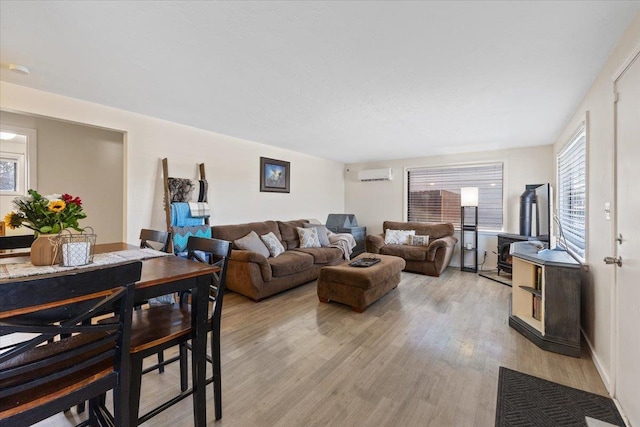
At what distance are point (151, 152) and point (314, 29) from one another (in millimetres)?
2720

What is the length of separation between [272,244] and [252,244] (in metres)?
0.38

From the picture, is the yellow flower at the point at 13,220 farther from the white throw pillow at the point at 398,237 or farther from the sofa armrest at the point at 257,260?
the white throw pillow at the point at 398,237

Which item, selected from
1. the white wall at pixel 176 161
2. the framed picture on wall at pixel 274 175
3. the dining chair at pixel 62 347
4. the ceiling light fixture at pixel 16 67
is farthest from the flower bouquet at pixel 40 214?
the framed picture on wall at pixel 274 175

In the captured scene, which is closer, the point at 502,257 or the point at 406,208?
the point at 502,257

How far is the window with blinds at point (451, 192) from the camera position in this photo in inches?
205

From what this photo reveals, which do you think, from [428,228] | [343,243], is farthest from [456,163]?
[343,243]

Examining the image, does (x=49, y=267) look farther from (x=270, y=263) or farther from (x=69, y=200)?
(x=270, y=263)

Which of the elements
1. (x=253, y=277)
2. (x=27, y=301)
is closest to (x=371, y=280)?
(x=253, y=277)

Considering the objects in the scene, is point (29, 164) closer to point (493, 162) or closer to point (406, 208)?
point (406, 208)

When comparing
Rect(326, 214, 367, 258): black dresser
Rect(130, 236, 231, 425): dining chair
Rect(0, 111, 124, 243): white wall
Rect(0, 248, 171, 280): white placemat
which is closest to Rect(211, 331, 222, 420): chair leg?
Rect(130, 236, 231, 425): dining chair

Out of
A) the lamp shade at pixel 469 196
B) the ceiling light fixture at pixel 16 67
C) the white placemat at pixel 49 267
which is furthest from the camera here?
the lamp shade at pixel 469 196

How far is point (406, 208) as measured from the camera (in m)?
6.11

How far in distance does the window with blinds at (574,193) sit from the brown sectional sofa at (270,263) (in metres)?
3.04

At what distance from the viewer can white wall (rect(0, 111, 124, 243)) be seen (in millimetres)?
3729
